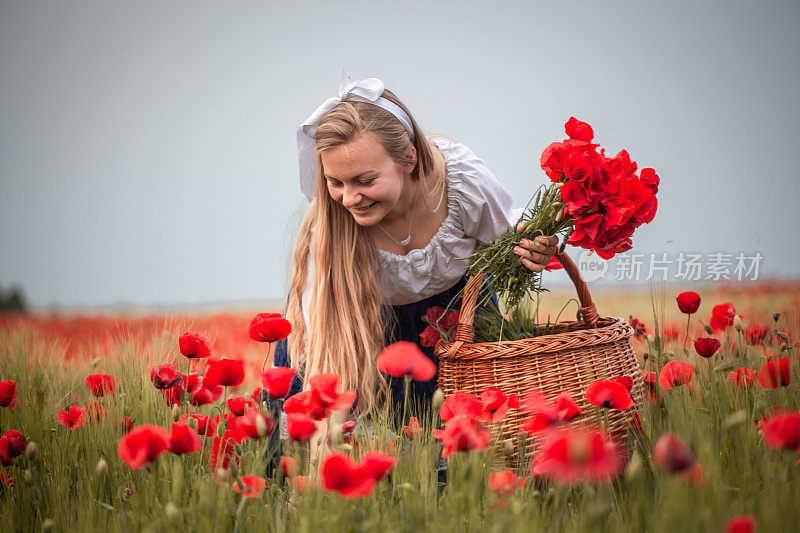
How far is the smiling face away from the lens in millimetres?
1995

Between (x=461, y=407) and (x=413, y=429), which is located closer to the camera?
(x=461, y=407)

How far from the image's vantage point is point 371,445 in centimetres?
138

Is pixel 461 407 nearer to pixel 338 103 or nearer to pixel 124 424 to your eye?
pixel 124 424

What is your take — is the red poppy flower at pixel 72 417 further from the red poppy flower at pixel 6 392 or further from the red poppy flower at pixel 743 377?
the red poppy flower at pixel 743 377

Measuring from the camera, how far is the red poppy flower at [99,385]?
1.81 meters

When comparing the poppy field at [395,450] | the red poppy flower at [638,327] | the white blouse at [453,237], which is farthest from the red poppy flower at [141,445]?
the red poppy flower at [638,327]

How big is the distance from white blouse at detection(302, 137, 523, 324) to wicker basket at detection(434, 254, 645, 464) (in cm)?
50

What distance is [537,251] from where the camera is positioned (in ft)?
5.58

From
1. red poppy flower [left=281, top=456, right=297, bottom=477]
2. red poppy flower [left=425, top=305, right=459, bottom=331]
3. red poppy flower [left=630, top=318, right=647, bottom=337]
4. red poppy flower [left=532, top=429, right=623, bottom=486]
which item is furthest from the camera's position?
red poppy flower [left=630, top=318, right=647, bottom=337]

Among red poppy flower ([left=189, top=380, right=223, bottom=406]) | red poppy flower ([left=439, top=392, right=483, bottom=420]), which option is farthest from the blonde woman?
red poppy flower ([left=439, top=392, right=483, bottom=420])

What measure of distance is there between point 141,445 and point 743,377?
143cm

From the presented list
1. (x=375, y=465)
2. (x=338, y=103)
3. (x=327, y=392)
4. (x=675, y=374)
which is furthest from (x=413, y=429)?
(x=338, y=103)

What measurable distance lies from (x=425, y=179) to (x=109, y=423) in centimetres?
122

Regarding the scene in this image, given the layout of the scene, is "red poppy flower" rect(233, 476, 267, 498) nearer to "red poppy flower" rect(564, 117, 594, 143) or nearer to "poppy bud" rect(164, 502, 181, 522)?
"poppy bud" rect(164, 502, 181, 522)
